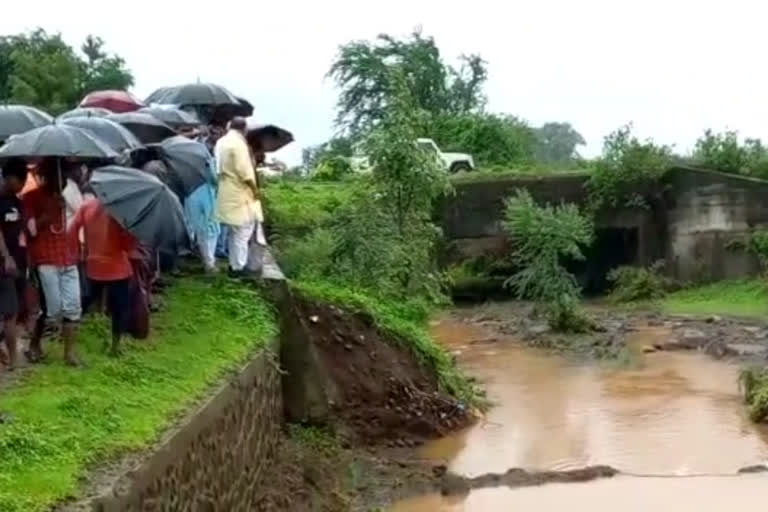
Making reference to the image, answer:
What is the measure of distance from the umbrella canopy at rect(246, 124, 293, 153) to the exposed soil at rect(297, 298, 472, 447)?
1.64 meters

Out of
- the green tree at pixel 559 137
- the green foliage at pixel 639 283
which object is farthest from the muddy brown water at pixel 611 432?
the green tree at pixel 559 137

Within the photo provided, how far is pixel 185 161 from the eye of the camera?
1002 centimetres

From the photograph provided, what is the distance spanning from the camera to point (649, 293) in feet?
90.2

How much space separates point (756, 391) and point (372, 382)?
4642mm

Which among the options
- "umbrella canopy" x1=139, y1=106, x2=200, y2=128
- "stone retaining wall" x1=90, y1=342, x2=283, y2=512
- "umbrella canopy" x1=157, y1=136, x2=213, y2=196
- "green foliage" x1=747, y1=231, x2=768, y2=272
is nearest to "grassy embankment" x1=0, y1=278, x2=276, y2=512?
"stone retaining wall" x1=90, y1=342, x2=283, y2=512

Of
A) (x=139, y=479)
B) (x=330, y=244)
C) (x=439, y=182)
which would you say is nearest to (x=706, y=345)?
(x=439, y=182)

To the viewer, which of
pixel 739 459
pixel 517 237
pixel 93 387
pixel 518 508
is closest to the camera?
pixel 93 387

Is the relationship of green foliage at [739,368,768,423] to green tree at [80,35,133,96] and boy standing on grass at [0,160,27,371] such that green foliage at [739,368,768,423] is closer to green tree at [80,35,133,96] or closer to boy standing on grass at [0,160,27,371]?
boy standing on grass at [0,160,27,371]

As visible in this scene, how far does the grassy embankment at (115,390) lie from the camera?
239 inches

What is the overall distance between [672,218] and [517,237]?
7.05 m

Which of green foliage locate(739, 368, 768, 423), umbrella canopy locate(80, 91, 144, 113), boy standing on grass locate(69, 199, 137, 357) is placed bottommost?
green foliage locate(739, 368, 768, 423)

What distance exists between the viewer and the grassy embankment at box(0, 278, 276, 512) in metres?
6.08

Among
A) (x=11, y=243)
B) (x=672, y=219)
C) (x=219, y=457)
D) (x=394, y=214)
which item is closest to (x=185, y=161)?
(x=11, y=243)

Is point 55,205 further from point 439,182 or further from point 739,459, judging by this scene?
point 439,182
